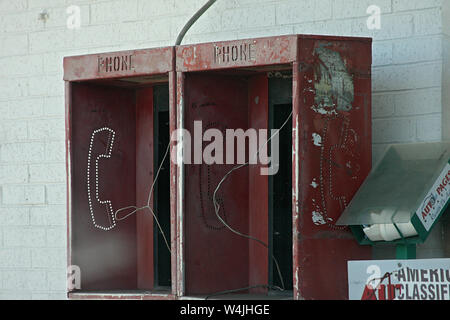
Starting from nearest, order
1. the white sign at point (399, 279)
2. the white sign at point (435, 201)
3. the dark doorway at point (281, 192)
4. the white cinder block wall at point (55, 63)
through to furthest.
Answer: the white sign at point (399, 279) < the white sign at point (435, 201) < the white cinder block wall at point (55, 63) < the dark doorway at point (281, 192)

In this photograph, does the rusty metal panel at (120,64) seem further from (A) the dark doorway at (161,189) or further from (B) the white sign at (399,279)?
(B) the white sign at (399,279)

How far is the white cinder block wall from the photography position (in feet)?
14.3

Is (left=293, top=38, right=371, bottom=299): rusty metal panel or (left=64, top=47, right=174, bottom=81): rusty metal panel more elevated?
(left=64, top=47, right=174, bottom=81): rusty metal panel

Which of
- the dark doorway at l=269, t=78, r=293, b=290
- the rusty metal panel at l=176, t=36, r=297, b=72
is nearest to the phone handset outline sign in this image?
the rusty metal panel at l=176, t=36, r=297, b=72

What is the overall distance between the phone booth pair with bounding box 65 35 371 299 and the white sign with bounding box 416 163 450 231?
397 millimetres

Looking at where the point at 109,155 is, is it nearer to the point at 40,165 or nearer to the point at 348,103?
the point at 40,165

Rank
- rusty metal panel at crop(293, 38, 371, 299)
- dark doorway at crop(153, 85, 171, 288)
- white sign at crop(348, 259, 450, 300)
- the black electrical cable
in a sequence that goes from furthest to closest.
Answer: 1. dark doorway at crop(153, 85, 171, 288)
2. the black electrical cable
3. rusty metal panel at crop(293, 38, 371, 299)
4. white sign at crop(348, 259, 450, 300)

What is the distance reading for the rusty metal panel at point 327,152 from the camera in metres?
3.86

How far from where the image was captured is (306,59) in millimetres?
3906

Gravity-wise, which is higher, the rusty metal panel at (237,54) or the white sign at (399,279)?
the rusty metal panel at (237,54)

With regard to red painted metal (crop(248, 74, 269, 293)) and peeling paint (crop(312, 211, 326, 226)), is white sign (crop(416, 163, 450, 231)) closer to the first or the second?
peeling paint (crop(312, 211, 326, 226))

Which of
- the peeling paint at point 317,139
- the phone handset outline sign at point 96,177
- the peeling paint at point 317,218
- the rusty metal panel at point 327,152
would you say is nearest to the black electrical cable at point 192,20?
the phone handset outline sign at point 96,177

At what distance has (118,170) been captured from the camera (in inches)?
189

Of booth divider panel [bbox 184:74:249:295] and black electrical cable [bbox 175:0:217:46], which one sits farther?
black electrical cable [bbox 175:0:217:46]
